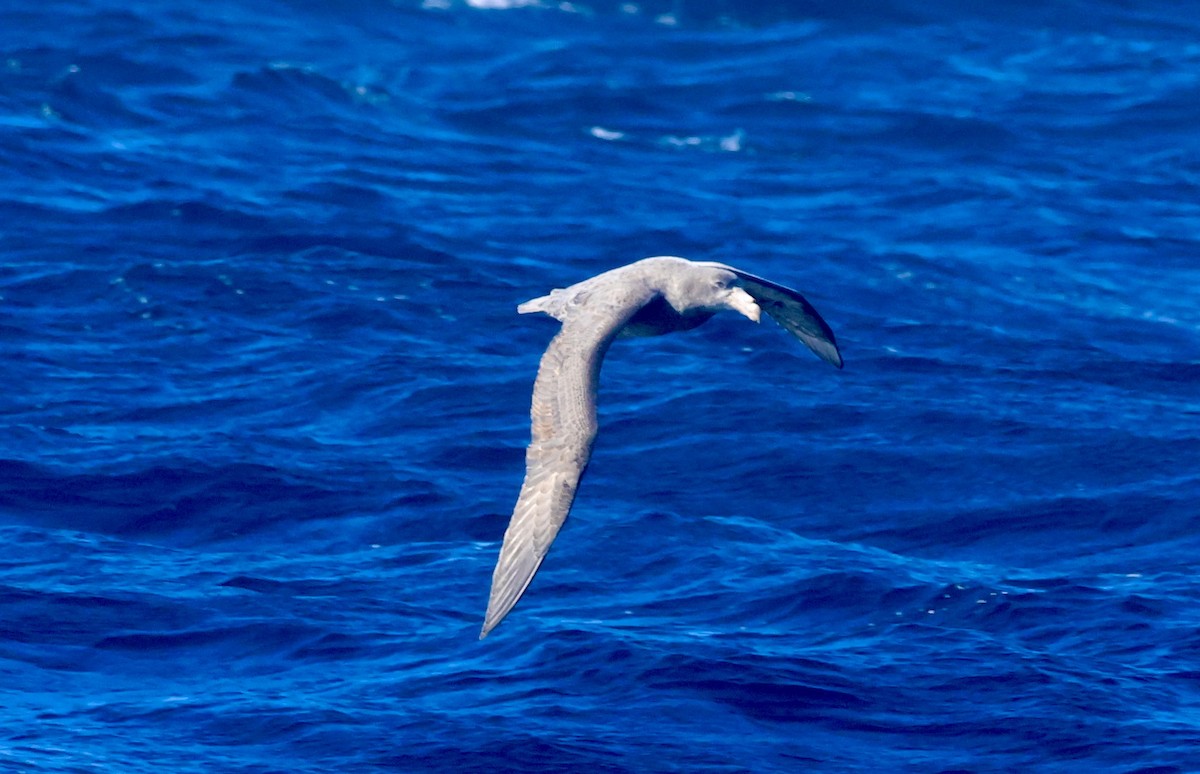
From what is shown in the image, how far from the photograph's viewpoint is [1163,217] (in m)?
25.7

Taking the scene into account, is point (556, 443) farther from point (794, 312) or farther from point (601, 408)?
point (601, 408)

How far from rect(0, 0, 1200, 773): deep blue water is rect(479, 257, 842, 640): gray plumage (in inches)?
105

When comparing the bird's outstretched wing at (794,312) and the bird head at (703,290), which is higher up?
the bird head at (703,290)

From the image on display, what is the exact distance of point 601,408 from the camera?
19.4 m

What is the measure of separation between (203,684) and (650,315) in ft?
16.0

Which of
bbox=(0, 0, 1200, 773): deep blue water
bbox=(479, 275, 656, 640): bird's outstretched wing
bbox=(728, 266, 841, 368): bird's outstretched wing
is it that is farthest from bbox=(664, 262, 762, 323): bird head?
bbox=(0, 0, 1200, 773): deep blue water

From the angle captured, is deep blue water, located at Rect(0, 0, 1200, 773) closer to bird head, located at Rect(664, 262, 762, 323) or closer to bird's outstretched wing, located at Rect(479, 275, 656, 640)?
bird's outstretched wing, located at Rect(479, 275, 656, 640)

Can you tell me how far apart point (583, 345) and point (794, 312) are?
254cm

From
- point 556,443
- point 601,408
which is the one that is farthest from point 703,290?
point 601,408

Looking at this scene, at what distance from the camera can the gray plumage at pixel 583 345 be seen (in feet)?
38.1

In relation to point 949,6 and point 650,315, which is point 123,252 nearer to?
point 650,315

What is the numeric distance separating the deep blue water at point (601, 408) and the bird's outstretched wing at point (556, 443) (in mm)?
2621

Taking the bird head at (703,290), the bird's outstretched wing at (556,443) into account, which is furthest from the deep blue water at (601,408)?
the bird head at (703,290)

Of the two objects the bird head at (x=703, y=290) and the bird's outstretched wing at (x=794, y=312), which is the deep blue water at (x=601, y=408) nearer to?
the bird's outstretched wing at (x=794, y=312)
